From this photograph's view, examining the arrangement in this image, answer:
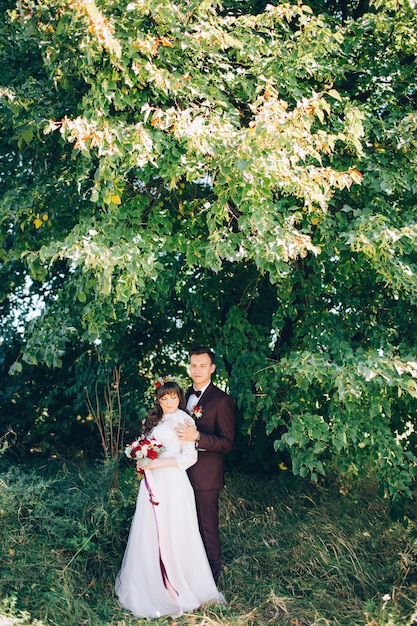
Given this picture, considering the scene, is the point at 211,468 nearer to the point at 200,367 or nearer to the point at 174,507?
the point at 174,507

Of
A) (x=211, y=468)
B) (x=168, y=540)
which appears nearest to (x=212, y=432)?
(x=211, y=468)

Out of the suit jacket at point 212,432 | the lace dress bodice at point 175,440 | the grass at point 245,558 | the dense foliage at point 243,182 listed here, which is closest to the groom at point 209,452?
the suit jacket at point 212,432

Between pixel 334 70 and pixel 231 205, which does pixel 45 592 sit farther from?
pixel 334 70

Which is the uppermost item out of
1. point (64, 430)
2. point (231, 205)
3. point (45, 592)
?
point (231, 205)

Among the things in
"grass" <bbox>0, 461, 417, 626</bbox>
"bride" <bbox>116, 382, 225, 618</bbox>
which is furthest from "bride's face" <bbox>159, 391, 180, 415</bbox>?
"grass" <bbox>0, 461, 417, 626</bbox>

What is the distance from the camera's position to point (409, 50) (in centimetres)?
488

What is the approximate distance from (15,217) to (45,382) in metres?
4.01

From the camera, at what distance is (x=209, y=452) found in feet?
16.0

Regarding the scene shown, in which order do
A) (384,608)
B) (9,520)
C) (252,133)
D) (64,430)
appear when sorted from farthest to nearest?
(64,430)
(9,520)
(384,608)
(252,133)

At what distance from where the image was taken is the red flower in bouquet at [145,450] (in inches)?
181

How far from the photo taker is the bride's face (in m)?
4.74

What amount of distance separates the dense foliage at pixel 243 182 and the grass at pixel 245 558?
0.89 m

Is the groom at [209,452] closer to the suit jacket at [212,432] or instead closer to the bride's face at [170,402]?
the suit jacket at [212,432]

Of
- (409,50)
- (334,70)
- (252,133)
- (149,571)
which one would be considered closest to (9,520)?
(149,571)
